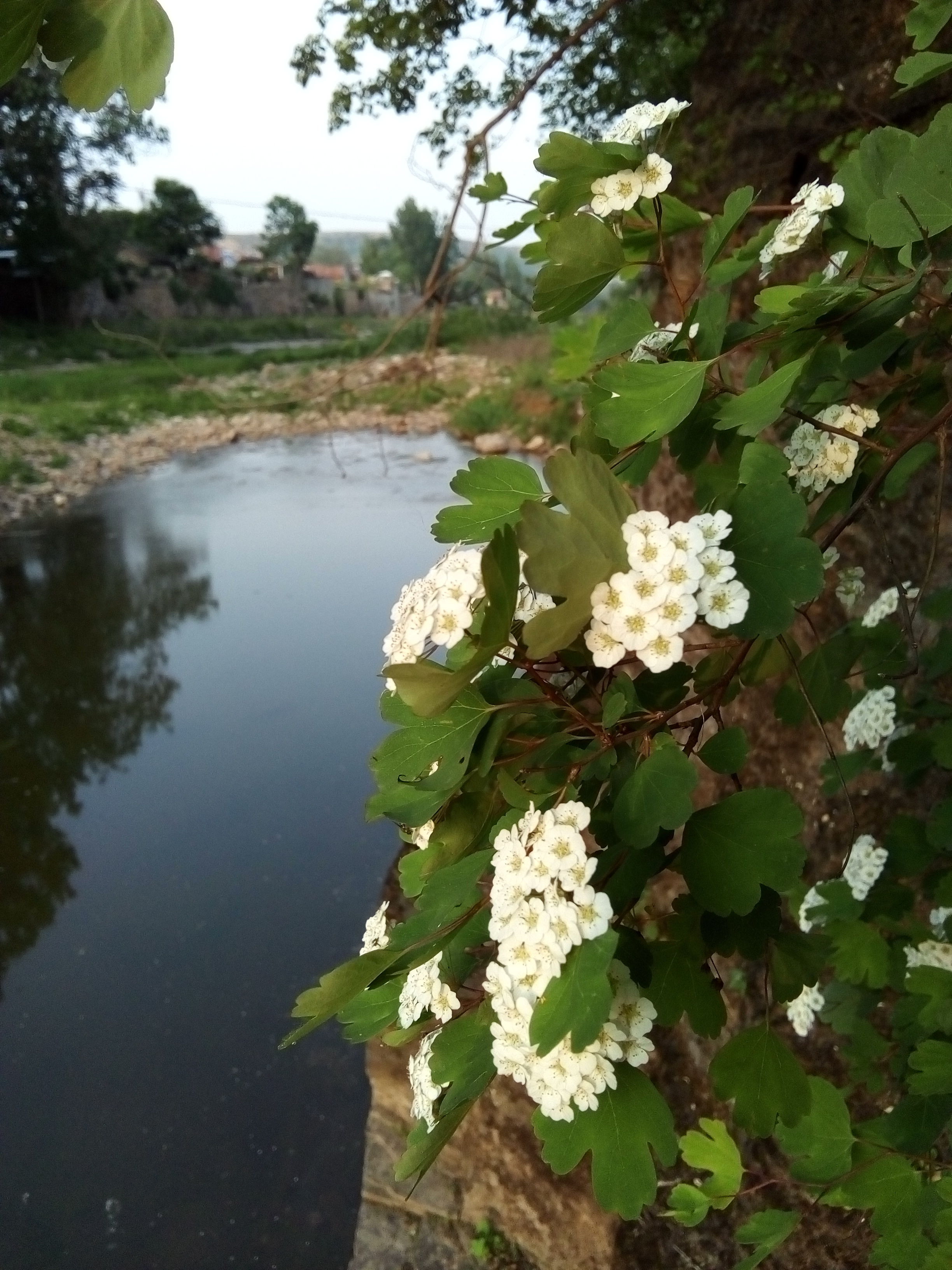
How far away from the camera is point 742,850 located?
1.12 feet

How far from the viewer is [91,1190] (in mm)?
1621

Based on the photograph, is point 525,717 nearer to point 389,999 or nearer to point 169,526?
point 389,999

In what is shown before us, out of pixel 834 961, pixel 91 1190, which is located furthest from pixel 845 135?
pixel 91 1190

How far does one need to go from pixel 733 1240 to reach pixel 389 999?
1.04m

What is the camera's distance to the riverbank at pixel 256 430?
5.16 m

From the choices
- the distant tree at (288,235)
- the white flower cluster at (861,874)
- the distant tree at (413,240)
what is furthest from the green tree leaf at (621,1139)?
the distant tree at (288,235)

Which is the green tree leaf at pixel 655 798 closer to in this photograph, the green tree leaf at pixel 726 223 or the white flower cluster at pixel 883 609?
the green tree leaf at pixel 726 223

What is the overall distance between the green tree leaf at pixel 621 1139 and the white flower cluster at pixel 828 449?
1.06 ft

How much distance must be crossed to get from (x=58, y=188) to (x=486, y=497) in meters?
7.97

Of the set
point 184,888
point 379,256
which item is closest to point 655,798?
point 184,888

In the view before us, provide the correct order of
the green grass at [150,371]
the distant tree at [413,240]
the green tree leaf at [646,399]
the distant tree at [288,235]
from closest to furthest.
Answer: the green tree leaf at [646,399] < the distant tree at [413,240] < the green grass at [150,371] < the distant tree at [288,235]

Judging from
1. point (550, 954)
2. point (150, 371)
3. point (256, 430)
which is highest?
point (550, 954)

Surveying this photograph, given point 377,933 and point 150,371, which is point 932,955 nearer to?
point 377,933

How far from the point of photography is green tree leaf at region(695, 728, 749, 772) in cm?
37
